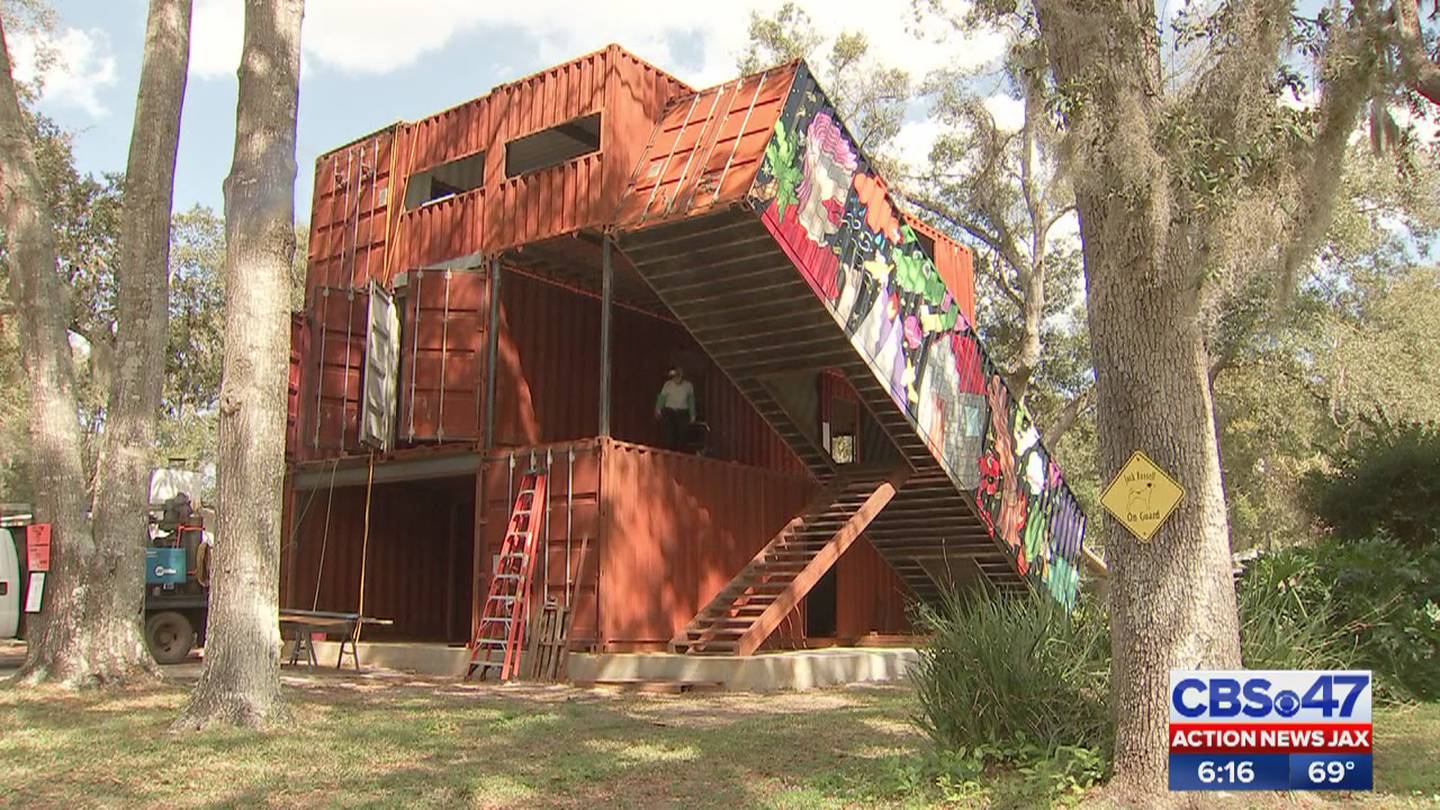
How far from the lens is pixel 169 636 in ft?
49.6

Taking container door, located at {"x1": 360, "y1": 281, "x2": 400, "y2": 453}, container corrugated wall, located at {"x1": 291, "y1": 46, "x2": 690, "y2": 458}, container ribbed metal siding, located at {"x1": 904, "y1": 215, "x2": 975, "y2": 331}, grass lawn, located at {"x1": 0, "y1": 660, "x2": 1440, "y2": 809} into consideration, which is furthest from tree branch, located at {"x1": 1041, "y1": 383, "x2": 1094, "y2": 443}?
grass lawn, located at {"x1": 0, "y1": 660, "x2": 1440, "y2": 809}

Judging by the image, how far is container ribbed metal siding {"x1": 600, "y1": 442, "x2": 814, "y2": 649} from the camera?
44.3ft

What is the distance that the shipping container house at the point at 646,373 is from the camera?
520 inches

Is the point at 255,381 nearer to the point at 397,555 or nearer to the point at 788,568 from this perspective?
the point at 788,568

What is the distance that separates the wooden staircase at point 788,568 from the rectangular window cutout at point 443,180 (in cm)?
668

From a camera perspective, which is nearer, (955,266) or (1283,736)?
(1283,736)

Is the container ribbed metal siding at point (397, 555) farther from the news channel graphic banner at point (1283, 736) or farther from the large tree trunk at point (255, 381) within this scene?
the news channel graphic banner at point (1283, 736)

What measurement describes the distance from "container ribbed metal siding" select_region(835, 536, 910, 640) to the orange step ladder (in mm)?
5805

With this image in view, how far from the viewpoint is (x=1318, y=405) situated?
27484mm

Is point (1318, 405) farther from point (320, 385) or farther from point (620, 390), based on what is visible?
point (320, 385)

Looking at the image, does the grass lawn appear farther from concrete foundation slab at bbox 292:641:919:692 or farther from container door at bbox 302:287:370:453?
container door at bbox 302:287:370:453

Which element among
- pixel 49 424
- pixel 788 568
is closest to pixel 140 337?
pixel 49 424

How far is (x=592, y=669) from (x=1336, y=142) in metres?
9.15

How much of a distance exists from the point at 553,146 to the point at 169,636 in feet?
26.8
